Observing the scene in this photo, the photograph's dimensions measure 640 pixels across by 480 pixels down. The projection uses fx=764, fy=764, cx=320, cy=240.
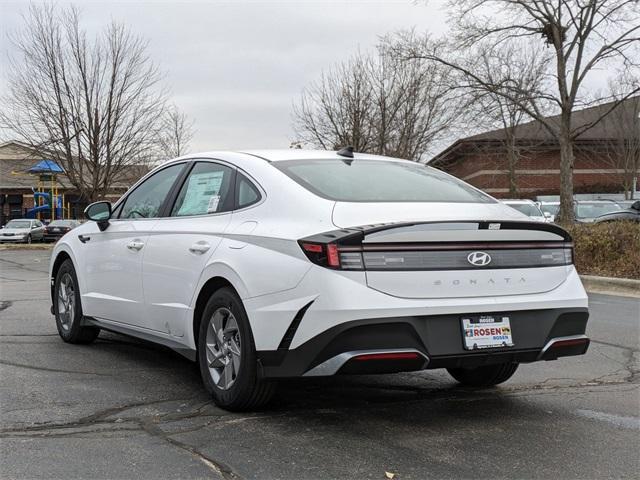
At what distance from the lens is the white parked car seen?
13.0 ft

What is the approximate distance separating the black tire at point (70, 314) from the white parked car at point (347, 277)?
1.56 metres

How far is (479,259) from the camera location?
13.7ft

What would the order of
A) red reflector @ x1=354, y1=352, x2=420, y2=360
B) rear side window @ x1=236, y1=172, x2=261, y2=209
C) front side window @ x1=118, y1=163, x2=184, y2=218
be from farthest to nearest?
front side window @ x1=118, y1=163, x2=184, y2=218 < rear side window @ x1=236, y1=172, x2=261, y2=209 < red reflector @ x1=354, y1=352, x2=420, y2=360

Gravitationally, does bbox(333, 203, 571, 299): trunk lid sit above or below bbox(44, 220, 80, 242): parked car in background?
above

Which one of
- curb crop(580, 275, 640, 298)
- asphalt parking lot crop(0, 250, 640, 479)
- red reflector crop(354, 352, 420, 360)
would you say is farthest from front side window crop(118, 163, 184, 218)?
curb crop(580, 275, 640, 298)

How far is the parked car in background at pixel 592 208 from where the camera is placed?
24.8 metres

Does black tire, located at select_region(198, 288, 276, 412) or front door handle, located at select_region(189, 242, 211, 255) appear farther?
front door handle, located at select_region(189, 242, 211, 255)

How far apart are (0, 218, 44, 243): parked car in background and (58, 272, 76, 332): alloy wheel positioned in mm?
34655

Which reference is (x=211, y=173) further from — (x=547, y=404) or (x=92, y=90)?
(x=92, y=90)

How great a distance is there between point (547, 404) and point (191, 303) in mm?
2388

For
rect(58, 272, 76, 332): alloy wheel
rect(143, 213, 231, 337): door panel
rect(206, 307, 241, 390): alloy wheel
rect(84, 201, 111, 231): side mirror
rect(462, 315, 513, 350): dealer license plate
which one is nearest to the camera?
rect(462, 315, 513, 350): dealer license plate

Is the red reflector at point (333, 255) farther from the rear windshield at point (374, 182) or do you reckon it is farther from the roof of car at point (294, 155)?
the roof of car at point (294, 155)

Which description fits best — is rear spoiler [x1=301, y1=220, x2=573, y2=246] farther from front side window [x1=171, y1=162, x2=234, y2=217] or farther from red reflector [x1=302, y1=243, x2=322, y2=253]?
front side window [x1=171, y1=162, x2=234, y2=217]

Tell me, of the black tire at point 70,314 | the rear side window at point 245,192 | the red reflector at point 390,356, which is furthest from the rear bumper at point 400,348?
the black tire at point 70,314
